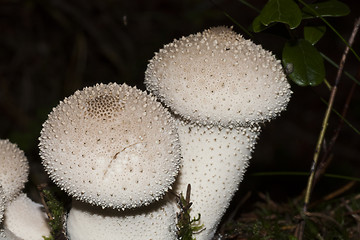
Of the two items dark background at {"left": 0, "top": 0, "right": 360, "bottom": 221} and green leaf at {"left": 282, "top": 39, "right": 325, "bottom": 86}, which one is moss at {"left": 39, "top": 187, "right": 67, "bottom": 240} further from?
dark background at {"left": 0, "top": 0, "right": 360, "bottom": 221}

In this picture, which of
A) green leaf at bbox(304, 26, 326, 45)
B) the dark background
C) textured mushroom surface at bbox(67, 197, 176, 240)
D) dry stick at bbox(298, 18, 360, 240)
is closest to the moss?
textured mushroom surface at bbox(67, 197, 176, 240)

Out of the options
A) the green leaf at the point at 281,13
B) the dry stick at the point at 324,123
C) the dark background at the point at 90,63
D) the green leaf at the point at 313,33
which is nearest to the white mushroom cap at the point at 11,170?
the green leaf at the point at 281,13

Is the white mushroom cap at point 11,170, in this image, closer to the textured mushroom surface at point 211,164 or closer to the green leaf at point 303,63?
the textured mushroom surface at point 211,164

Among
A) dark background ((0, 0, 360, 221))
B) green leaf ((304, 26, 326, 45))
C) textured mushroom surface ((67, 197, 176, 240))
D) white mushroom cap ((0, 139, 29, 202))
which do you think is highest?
dark background ((0, 0, 360, 221))

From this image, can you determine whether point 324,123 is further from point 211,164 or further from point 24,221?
point 24,221

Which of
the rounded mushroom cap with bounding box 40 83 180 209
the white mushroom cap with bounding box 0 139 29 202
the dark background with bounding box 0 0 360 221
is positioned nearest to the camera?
the rounded mushroom cap with bounding box 40 83 180 209

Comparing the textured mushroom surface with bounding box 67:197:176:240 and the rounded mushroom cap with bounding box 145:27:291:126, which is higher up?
the rounded mushroom cap with bounding box 145:27:291:126

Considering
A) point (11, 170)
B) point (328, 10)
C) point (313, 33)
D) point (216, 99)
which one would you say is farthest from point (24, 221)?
point (328, 10)
